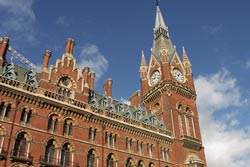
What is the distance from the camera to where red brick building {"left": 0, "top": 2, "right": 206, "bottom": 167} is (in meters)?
28.9

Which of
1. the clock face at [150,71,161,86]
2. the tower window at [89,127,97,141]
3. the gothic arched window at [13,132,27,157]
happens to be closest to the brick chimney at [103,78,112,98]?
the clock face at [150,71,161,86]

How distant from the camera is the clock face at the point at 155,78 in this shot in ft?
166

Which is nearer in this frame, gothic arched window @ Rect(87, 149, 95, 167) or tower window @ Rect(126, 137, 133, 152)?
gothic arched window @ Rect(87, 149, 95, 167)

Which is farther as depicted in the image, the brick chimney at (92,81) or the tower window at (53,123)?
the brick chimney at (92,81)

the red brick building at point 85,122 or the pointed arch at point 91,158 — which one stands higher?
the red brick building at point 85,122

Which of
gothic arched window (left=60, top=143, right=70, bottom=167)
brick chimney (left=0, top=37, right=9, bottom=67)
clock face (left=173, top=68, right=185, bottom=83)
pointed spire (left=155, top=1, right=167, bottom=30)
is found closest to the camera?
gothic arched window (left=60, top=143, right=70, bottom=167)

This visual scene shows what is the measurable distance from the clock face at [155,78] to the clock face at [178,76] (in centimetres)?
271

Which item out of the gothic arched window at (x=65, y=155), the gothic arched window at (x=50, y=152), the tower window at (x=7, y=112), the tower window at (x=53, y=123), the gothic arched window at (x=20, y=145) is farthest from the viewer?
the tower window at (x=53, y=123)

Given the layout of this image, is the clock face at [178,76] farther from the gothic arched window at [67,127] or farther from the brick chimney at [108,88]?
the gothic arched window at [67,127]

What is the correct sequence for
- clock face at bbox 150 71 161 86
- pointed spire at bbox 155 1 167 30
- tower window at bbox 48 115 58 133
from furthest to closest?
pointed spire at bbox 155 1 167 30
clock face at bbox 150 71 161 86
tower window at bbox 48 115 58 133

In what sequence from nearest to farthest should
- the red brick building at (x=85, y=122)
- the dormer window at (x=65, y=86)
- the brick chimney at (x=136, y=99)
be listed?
the red brick building at (x=85, y=122) < the dormer window at (x=65, y=86) < the brick chimney at (x=136, y=99)

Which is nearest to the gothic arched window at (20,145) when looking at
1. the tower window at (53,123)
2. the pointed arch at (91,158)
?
the tower window at (53,123)

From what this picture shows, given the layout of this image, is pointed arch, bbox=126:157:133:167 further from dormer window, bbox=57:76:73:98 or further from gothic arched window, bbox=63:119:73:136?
dormer window, bbox=57:76:73:98

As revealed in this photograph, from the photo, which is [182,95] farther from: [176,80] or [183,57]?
[183,57]
